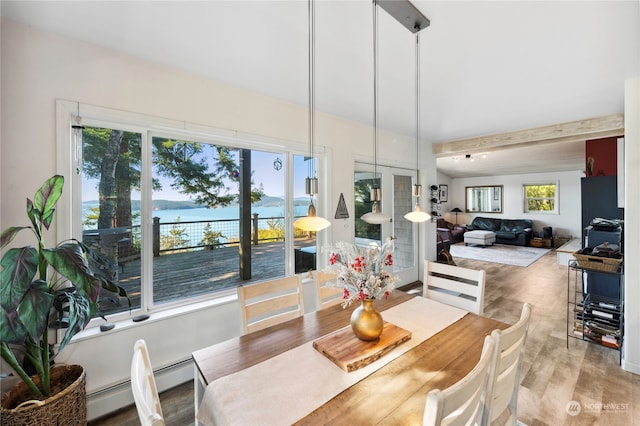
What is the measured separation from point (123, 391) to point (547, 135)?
17.3 feet

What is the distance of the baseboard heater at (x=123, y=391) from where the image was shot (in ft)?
5.86

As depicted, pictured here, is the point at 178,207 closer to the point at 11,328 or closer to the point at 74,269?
the point at 74,269

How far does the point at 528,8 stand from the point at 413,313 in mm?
1888

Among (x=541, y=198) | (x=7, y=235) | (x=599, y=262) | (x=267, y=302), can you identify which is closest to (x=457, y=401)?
(x=267, y=302)

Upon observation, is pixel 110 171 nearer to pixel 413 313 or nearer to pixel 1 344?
pixel 1 344

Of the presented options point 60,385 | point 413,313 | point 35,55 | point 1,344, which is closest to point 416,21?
point 413,313

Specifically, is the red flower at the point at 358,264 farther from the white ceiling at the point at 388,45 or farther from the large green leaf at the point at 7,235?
the large green leaf at the point at 7,235

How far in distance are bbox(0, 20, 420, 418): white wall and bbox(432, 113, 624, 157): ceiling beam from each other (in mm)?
3064

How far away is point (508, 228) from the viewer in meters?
8.59

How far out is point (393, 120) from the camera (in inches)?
136

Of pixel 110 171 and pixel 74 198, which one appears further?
pixel 110 171

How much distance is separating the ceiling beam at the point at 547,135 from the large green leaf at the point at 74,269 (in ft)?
15.8

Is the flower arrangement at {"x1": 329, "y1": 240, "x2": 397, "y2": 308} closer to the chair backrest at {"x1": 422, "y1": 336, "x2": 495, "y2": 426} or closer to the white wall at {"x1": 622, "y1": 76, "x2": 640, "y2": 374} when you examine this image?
the chair backrest at {"x1": 422, "y1": 336, "x2": 495, "y2": 426}

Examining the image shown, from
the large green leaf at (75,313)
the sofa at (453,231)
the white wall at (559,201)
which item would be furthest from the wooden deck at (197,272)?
the white wall at (559,201)
